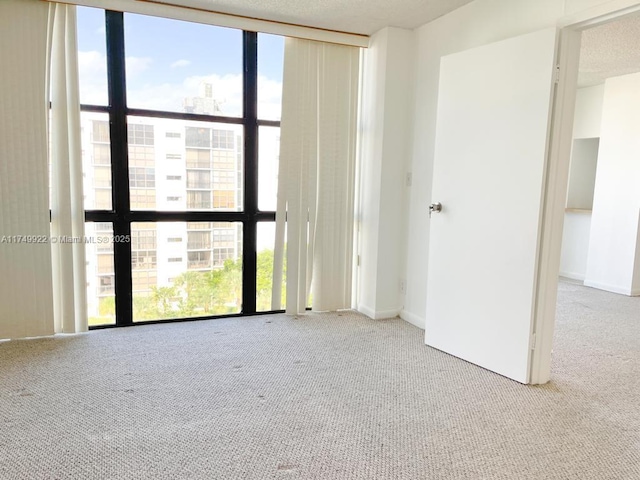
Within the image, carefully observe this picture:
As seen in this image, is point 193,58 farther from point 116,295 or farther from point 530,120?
point 530,120

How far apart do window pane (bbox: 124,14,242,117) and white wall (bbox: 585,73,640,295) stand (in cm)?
445

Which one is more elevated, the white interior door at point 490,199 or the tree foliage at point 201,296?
the white interior door at point 490,199

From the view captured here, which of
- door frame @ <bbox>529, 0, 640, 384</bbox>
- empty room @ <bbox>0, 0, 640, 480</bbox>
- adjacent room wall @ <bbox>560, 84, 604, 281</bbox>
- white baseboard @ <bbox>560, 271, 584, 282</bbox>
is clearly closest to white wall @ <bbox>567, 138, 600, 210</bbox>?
adjacent room wall @ <bbox>560, 84, 604, 281</bbox>

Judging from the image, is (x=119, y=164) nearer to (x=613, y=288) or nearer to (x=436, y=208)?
(x=436, y=208)

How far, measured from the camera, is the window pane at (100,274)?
3.25 metres

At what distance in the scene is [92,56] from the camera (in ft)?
10.2

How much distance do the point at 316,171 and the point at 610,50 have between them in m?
3.10

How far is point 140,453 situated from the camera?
1.81 metres

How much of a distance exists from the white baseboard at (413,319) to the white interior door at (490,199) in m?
0.39

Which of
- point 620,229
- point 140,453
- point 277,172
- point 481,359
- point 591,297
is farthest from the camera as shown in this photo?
point 620,229

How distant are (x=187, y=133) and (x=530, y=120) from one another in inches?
97.4

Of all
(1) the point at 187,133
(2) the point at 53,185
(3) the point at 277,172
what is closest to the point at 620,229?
(3) the point at 277,172

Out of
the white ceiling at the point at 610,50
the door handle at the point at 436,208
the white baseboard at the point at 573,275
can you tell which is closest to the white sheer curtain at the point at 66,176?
the door handle at the point at 436,208

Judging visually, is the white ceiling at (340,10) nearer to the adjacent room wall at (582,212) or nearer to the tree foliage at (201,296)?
the tree foliage at (201,296)
